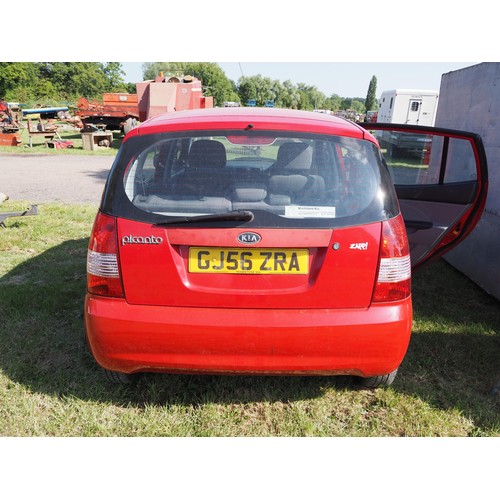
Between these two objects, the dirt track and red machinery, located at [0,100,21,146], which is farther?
red machinery, located at [0,100,21,146]

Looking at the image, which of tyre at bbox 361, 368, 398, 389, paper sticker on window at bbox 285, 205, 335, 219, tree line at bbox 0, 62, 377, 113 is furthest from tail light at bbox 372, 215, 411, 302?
tree line at bbox 0, 62, 377, 113

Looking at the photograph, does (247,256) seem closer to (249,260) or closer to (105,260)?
(249,260)

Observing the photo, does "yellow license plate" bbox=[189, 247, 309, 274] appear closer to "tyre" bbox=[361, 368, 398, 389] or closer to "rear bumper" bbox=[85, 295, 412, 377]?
"rear bumper" bbox=[85, 295, 412, 377]

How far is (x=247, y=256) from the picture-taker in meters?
1.99

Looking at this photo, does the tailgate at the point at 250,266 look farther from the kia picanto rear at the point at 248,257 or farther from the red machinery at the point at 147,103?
the red machinery at the point at 147,103

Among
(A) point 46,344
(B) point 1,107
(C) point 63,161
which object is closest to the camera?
(A) point 46,344

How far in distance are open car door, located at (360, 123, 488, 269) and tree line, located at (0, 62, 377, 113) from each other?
1559 cm

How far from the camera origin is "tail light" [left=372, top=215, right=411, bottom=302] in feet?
→ 6.68

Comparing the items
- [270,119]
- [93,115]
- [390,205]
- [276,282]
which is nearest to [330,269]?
[276,282]

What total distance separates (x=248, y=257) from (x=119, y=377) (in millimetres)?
1179

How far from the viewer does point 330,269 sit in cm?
200

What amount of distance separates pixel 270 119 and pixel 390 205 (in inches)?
29.6

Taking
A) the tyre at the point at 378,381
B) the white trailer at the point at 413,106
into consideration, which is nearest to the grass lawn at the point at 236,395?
the tyre at the point at 378,381

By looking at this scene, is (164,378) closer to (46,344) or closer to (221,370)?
(221,370)
